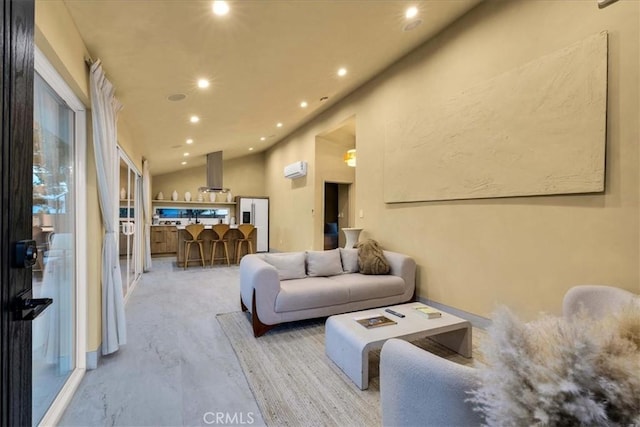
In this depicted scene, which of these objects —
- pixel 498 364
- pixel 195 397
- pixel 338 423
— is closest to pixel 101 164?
pixel 195 397

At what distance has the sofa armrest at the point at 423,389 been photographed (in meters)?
0.81

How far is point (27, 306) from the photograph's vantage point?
850 millimetres

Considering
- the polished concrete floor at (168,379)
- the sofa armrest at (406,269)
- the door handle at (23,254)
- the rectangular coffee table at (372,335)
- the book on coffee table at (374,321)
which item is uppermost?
the door handle at (23,254)

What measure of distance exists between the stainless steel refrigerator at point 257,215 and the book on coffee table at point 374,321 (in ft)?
22.2

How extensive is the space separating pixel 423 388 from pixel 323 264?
108 inches

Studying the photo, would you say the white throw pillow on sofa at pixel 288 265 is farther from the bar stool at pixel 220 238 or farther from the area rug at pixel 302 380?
the bar stool at pixel 220 238

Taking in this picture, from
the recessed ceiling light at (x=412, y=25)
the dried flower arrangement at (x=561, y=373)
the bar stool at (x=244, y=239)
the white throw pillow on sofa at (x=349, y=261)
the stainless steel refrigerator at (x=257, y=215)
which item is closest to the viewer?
the dried flower arrangement at (x=561, y=373)

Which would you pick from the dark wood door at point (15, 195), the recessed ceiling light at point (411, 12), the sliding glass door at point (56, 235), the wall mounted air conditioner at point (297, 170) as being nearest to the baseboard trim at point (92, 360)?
the sliding glass door at point (56, 235)

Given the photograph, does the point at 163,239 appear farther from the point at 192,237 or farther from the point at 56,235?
the point at 56,235

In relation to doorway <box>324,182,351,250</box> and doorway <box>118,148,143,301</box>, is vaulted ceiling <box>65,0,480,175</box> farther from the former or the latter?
doorway <box>324,182,351,250</box>

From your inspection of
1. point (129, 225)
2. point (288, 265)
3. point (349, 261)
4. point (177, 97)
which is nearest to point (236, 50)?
point (177, 97)

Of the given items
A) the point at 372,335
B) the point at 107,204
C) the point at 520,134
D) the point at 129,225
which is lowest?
the point at 372,335

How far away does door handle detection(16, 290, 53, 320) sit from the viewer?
829 millimetres

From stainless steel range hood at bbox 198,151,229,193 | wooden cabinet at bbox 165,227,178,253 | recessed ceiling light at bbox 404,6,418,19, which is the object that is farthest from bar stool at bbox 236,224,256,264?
recessed ceiling light at bbox 404,6,418,19
